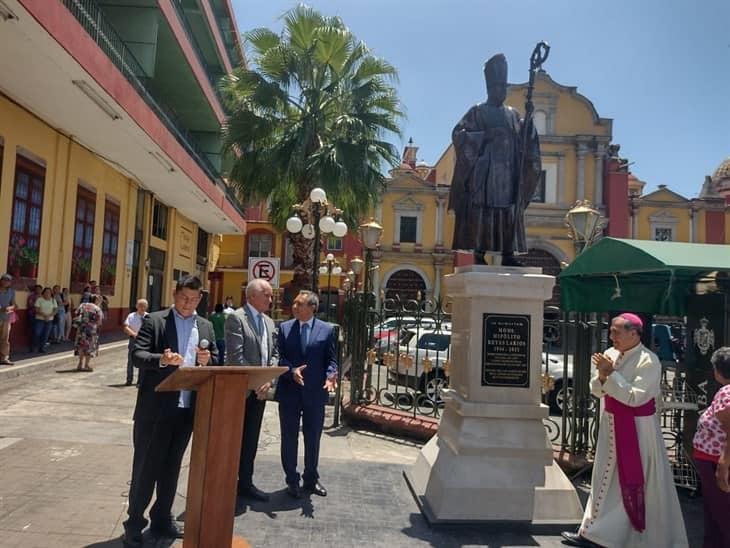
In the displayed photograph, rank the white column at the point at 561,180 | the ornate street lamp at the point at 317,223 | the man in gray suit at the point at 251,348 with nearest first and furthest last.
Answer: the man in gray suit at the point at 251,348 → the ornate street lamp at the point at 317,223 → the white column at the point at 561,180

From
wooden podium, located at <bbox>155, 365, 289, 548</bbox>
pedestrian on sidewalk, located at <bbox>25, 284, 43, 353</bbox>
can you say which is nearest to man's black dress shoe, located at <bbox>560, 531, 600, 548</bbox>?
wooden podium, located at <bbox>155, 365, 289, 548</bbox>

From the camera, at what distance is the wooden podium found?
125 inches

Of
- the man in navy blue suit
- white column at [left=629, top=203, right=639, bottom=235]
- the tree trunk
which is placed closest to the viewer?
the man in navy blue suit

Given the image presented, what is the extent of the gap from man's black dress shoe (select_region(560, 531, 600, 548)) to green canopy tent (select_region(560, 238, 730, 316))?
2.26 meters

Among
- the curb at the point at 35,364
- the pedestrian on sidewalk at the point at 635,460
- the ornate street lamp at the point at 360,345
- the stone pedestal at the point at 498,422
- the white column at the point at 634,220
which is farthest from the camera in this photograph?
the white column at the point at 634,220

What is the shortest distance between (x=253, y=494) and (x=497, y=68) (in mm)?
4352

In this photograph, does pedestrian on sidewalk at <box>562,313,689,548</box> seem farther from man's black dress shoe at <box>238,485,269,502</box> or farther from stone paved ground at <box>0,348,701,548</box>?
man's black dress shoe at <box>238,485,269,502</box>

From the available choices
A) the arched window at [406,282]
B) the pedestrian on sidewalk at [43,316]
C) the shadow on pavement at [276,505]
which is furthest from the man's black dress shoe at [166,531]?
the arched window at [406,282]

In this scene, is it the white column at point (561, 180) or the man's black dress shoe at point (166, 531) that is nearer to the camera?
the man's black dress shoe at point (166, 531)

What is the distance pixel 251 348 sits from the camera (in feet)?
15.7

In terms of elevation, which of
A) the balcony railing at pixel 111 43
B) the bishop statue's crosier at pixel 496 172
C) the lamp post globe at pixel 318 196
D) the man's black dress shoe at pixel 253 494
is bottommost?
the man's black dress shoe at pixel 253 494

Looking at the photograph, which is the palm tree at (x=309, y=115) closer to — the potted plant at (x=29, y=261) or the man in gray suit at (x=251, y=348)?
the potted plant at (x=29, y=261)

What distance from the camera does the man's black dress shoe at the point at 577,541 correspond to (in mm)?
4184

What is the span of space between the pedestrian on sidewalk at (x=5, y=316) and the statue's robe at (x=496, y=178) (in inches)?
361
